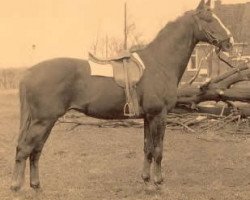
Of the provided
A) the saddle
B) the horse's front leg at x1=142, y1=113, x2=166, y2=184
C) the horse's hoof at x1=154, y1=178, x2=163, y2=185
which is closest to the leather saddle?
the saddle

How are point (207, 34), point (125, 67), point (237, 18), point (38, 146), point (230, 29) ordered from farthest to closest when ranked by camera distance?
point (237, 18) < point (230, 29) < point (207, 34) < point (125, 67) < point (38, 146)

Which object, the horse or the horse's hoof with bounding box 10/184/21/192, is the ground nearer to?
the horse's hoof with bounding box 10/184/21/192

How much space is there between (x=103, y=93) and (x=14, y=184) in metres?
2.04

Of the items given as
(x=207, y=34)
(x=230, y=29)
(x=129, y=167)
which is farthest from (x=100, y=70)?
(x=230, y=29)

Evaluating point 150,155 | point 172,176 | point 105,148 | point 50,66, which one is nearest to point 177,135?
point 105,148

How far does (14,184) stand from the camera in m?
7.50

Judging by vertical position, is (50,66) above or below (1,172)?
above

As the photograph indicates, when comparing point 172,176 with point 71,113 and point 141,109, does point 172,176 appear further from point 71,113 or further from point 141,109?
point 71,113

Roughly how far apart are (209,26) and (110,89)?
206cm

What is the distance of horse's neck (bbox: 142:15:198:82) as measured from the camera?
818cm

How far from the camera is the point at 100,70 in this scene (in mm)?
7773

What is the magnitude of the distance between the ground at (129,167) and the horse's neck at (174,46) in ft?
6.81

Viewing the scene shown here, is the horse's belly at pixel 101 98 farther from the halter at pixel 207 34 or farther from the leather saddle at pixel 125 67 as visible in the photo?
the halter at pixel 207 34

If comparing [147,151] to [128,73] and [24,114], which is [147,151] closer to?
[128,73]
